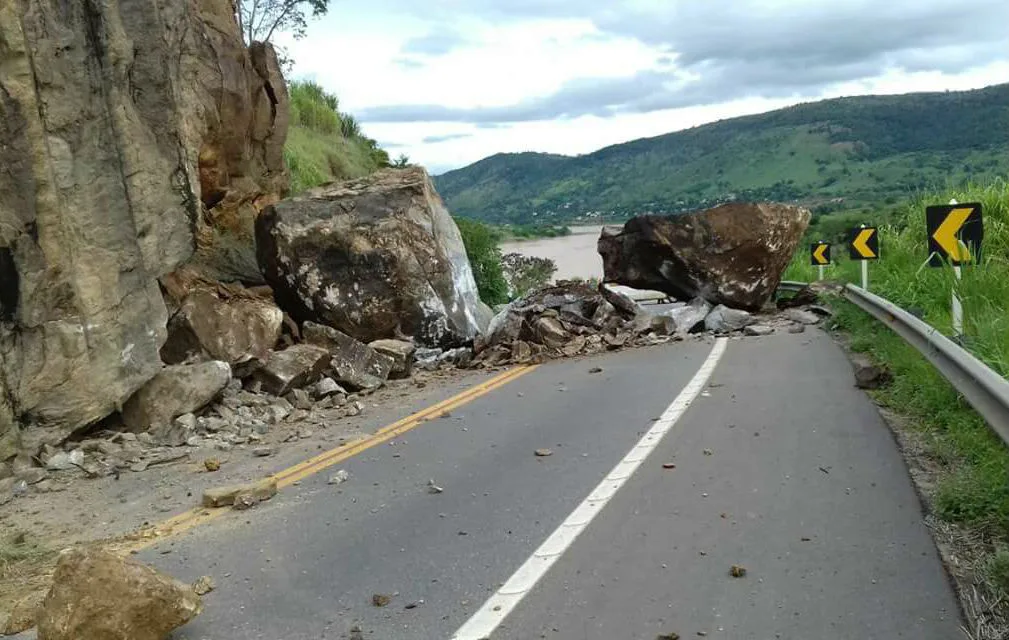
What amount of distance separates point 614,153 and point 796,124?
3067 cm

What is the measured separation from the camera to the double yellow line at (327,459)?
18.2 ft

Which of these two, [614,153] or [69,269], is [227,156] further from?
[614,153]

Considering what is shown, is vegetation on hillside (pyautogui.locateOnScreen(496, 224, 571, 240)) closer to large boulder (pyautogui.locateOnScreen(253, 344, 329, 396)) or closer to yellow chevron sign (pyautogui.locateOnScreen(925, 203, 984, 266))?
large boulder (pyautogui.locateOnScreen(253, 344, 329, 396))

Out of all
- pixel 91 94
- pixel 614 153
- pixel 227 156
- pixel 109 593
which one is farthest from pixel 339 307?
pixel 614 153

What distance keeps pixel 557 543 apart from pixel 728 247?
14.7m

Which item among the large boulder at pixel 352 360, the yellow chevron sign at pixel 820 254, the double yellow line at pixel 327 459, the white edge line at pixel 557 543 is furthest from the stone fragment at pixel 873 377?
the yellow chevron sign at pixel 820 254

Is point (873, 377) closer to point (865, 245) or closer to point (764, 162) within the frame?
point (865, 245)

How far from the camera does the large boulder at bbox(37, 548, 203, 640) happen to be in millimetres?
3850

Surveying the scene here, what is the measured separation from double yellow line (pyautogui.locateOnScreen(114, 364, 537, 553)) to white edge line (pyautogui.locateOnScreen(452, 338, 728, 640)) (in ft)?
7.33

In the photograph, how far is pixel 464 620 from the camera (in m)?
4.11

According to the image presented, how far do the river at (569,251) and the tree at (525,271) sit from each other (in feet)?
3.14

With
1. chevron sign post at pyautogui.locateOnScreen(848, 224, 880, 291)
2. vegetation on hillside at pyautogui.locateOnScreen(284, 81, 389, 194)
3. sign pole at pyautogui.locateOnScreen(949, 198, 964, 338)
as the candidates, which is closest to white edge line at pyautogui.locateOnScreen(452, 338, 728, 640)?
sign pole at pyautogui.locateOnScreen(949, 198, 964, 338)

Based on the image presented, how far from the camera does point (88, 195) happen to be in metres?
8.57

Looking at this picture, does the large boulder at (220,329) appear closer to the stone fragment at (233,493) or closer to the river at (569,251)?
the stone fragment at (233,493)
